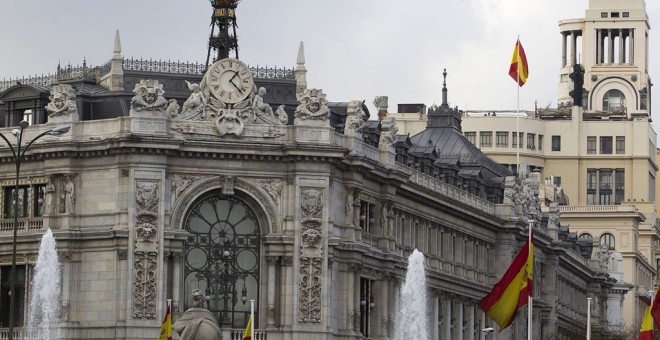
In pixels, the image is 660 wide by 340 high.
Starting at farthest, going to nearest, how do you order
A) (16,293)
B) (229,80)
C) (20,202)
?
(20,202)
(16,293)
(229,80)

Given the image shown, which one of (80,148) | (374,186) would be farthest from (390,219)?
(80,148)

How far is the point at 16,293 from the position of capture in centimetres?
12675

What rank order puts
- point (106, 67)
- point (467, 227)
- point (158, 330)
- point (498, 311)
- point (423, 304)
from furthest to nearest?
point (467, 227) < point (423, 304) < point (106, 67) < point (158, 330) < point (498, 311)

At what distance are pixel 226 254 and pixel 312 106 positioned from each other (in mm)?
8825

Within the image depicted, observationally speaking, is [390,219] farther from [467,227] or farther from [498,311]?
[498,311]

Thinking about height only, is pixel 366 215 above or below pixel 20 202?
below

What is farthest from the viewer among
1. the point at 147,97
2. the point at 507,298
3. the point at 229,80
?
the point at 229,80

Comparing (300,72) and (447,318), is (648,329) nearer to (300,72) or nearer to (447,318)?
(300,72)

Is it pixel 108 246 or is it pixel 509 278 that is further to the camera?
pixel 108 246

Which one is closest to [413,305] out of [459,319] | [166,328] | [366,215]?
[366,215]

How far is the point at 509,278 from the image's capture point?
97.8m

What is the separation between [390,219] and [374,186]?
3.17 meters

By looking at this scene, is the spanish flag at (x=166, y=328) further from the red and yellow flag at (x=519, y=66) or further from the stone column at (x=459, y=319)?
the red and yellow flag at (x=519, y=66)

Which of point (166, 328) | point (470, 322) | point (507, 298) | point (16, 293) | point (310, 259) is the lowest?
point (166, 328)
